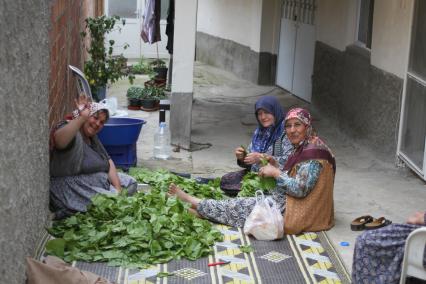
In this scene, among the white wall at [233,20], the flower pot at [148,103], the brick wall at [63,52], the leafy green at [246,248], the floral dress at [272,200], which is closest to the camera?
the leafy green at [246,248]

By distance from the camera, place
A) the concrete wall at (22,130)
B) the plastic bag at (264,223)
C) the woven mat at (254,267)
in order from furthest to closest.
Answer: the plastic bag at (264,223)
the woven mat at (254,267)
the concrete wall at (22,130)

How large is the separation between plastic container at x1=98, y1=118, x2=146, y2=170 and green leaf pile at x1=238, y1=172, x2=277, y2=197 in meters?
1.36

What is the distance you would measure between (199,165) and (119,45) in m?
10.1

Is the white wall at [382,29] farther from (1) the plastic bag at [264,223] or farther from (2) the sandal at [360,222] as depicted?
(1) the plastic bag at [264,223]

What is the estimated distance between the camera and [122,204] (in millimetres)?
6684

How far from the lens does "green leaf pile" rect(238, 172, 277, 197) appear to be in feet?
22.6

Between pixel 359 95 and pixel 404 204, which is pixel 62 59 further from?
pixel 359 95

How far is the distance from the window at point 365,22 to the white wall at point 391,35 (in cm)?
56

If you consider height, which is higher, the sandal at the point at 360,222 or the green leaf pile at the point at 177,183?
the green leaf pile at the point at 177,183

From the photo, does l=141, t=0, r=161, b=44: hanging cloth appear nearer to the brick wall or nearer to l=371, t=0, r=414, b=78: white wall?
the brick wall

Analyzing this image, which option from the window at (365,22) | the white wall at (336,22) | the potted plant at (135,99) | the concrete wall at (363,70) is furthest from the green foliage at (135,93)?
the window at (365,22)

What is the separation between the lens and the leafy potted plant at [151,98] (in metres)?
12.8

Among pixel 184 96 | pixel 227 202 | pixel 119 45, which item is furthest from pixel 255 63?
pixel 227 202

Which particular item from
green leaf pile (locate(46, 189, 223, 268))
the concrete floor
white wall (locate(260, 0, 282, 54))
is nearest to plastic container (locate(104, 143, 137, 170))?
the concrete floor
